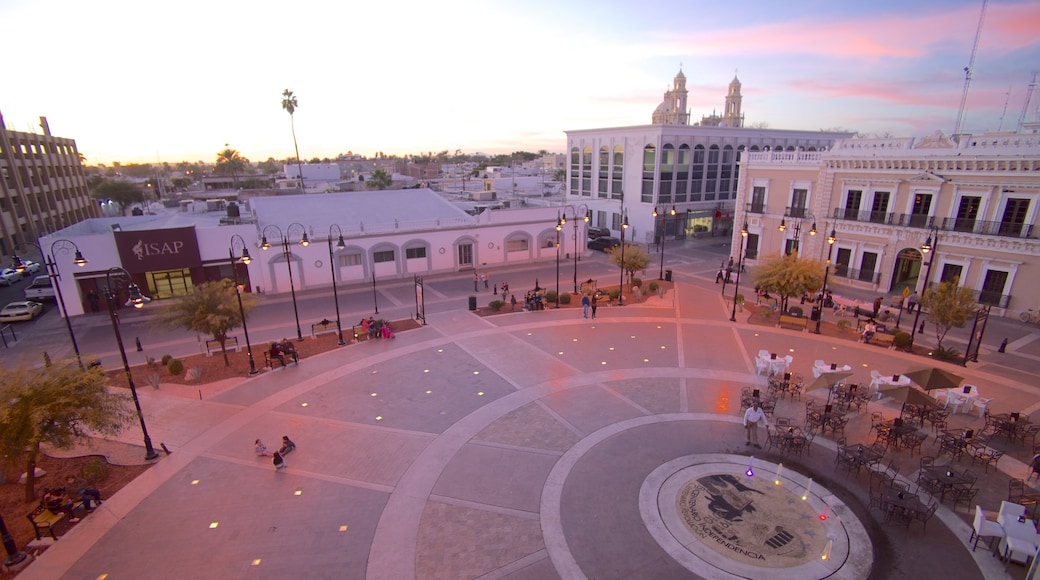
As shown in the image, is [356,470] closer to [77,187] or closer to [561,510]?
→ [561,510]

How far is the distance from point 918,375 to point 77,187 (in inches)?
3811

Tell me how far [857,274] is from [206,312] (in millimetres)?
39259

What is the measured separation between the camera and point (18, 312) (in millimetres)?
28688

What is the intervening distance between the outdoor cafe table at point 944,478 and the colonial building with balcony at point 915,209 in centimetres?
1496

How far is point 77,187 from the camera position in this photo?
69625mm

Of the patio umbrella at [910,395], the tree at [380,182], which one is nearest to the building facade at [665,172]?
the tree at [380,182]

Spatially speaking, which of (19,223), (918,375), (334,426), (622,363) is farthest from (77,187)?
(918,375)

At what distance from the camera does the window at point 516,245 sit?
40.0 meters

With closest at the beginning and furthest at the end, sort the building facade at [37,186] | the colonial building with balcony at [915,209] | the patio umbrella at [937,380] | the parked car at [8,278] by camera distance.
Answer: the patio umbrella at [937,380]
the colonial building with balcony at [915,209]
the parked car at [8,278]
the building facade at [37,186]

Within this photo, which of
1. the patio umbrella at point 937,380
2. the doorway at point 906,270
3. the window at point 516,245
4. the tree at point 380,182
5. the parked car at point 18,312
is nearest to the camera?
the patio umbrella at point 937,380

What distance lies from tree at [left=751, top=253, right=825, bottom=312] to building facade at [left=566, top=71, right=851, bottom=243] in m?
19.8

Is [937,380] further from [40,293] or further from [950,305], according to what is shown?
[40,293]

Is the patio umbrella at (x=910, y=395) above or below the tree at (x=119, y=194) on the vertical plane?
below

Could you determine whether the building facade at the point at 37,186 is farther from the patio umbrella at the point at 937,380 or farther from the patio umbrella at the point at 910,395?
the patio umbrella at the point at 937,380
